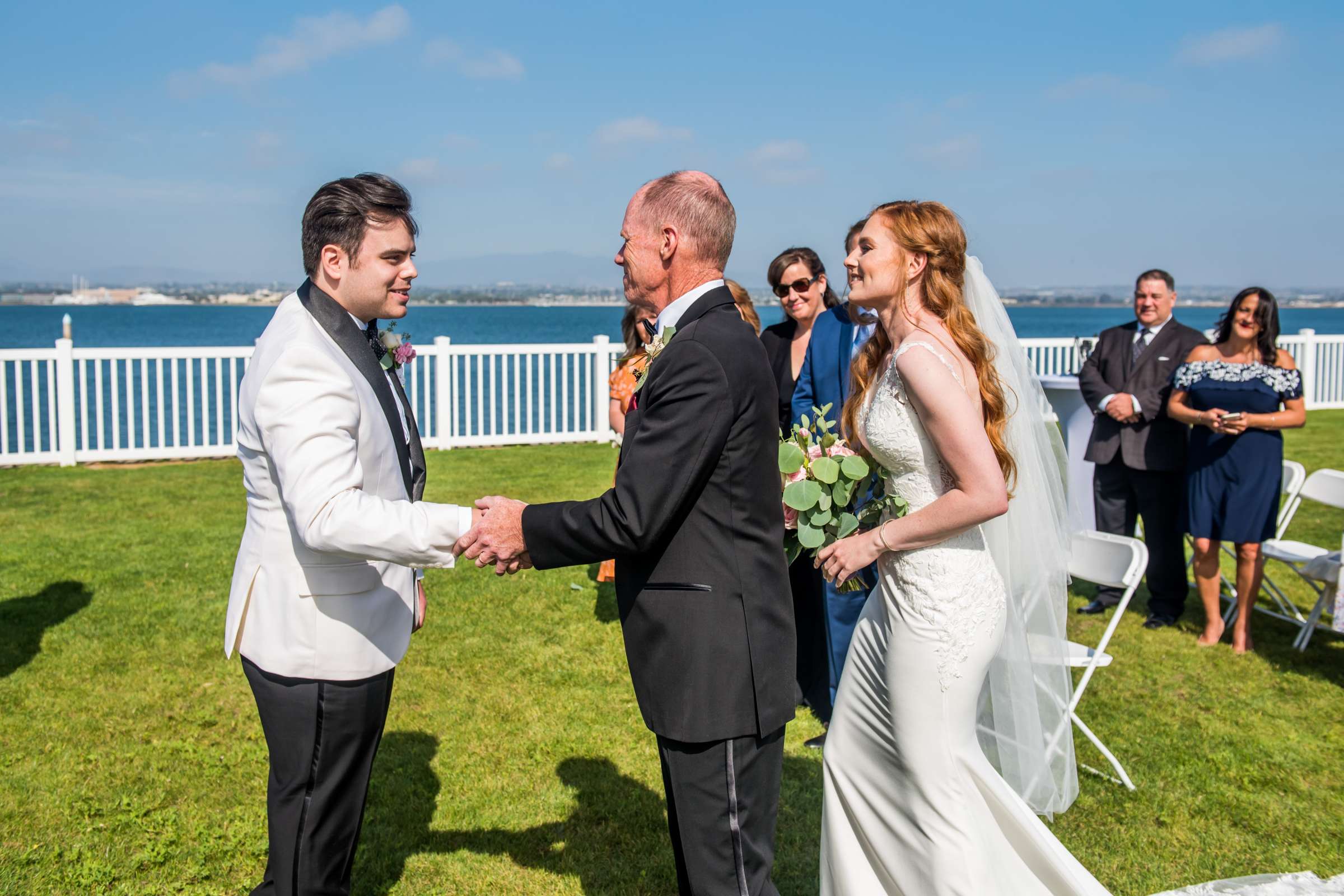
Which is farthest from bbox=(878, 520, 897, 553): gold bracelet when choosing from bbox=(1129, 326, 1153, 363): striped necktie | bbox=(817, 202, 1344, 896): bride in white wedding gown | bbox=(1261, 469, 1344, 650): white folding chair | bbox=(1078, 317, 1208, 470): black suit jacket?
bbox=(1129, 326, 1153, 363): striped necktie

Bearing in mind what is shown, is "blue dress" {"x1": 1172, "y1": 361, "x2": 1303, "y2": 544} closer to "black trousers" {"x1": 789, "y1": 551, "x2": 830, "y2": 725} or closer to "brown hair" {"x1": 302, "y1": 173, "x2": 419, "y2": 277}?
"black trousers" {"x1": 789, "y1": 551, "x2": 830, "y2": 725}

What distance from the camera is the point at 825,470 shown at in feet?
10.7

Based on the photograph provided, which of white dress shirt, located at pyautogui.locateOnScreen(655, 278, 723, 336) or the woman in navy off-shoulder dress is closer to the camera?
white dress shirt, located at pyautogui.locateOnScreen(655, 278, 723, 336)

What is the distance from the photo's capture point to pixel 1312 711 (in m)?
5.67

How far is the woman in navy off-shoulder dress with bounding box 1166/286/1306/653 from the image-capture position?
671 centimetres

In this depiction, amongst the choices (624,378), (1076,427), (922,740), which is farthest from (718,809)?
(1076,427)

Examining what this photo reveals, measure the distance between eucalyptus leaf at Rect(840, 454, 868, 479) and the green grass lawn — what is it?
1722 millimetres

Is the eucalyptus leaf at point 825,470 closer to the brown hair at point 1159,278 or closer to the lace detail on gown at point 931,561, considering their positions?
the lace detail on gown at point 931,561

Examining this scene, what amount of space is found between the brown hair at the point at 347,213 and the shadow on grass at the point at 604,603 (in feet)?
14.1

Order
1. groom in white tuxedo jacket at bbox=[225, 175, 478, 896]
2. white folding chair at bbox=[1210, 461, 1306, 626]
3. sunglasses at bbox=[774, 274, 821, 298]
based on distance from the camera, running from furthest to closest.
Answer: white folding chair at bbox=[1210, 461, 1306, 626] → sunglasses at bbox=[774, 274, 821, 298] → groom in white tuxedo jacket at bbox=[225, 175, 478, 896]

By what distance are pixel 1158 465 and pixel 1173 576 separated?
80 cm

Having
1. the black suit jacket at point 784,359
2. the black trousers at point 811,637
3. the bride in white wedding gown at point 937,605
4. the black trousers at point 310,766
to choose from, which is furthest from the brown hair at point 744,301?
the black trousers at point 310,766

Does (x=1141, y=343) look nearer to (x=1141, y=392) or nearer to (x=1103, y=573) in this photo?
(x=1141, y=392)

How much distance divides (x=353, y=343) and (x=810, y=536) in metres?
1.51
